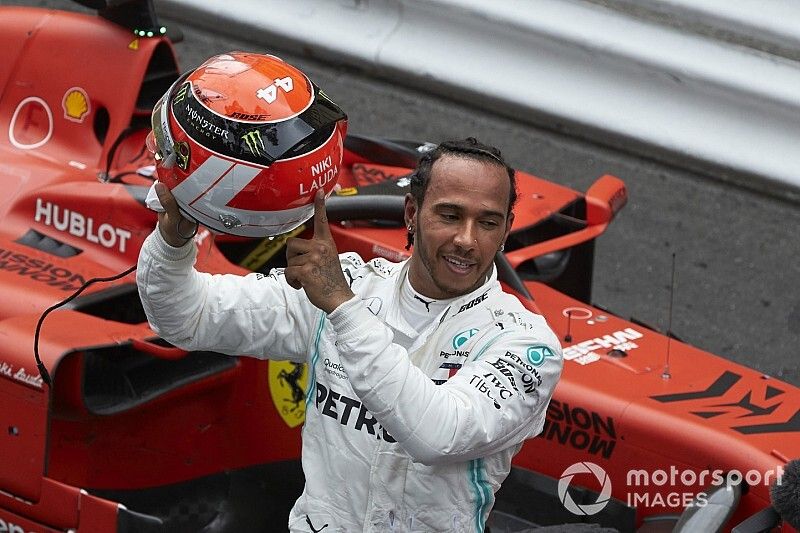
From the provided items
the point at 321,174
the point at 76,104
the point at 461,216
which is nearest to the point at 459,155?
the point at 461,216

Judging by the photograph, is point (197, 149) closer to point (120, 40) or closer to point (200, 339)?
point (200, 339)

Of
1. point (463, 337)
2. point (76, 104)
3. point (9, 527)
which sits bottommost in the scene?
point (9, 527)

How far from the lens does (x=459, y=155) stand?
3139mm

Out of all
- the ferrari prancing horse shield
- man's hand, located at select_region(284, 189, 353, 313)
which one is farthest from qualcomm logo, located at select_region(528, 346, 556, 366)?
the ferrari prancing horse shield

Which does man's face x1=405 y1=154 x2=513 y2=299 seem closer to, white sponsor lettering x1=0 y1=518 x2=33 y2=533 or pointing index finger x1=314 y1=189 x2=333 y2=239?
pointing index finger x1=314 y1=189 x2=333 y2=239

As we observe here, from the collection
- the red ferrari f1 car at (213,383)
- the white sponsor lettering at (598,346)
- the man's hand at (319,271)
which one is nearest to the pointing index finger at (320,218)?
the man's hand at (319,271)

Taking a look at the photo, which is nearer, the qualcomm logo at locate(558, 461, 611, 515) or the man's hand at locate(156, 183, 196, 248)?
the man's hand at locate(156, 183, 196, 248)

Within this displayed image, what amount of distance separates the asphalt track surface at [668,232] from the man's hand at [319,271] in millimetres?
3525

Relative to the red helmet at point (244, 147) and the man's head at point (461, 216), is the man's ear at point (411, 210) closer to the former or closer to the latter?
the man's head at point (461, 216)

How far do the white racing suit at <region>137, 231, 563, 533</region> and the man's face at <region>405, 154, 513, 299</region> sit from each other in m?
0.08

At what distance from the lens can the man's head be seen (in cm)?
308

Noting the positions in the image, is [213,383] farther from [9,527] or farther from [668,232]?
[668,232]

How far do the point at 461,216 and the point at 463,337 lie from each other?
0.83ft

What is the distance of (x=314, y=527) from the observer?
10.4ft
